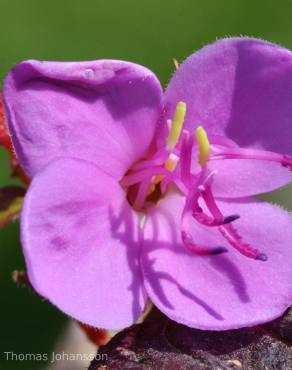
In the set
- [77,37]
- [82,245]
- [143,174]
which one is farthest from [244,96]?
[77,37]

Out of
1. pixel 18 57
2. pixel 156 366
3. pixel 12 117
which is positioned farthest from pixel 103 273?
pixel 18 57

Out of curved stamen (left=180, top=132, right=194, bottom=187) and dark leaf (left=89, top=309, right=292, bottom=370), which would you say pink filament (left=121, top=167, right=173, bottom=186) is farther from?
dark leaf (left=89, top=309, right=292, bottom=370)

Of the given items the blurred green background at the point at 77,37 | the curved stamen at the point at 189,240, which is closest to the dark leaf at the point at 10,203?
the curved stamen at the point at 189,240

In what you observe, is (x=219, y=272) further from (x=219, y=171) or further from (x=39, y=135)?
Answer: (x=39, y=135)

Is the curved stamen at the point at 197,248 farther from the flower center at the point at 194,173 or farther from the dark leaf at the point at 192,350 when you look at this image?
the dark leaf at the point at 192,350

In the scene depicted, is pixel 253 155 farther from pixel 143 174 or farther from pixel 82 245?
pixel 82 245

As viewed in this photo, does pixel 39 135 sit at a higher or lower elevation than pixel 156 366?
higher

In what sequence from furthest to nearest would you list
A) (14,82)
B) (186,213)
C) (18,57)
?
1. (18,57)
2. (186,213)
3. (14,82)

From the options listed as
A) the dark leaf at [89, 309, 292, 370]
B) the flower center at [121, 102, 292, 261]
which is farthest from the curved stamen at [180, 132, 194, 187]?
the dark leaf at [89, 309, 292, 370]
